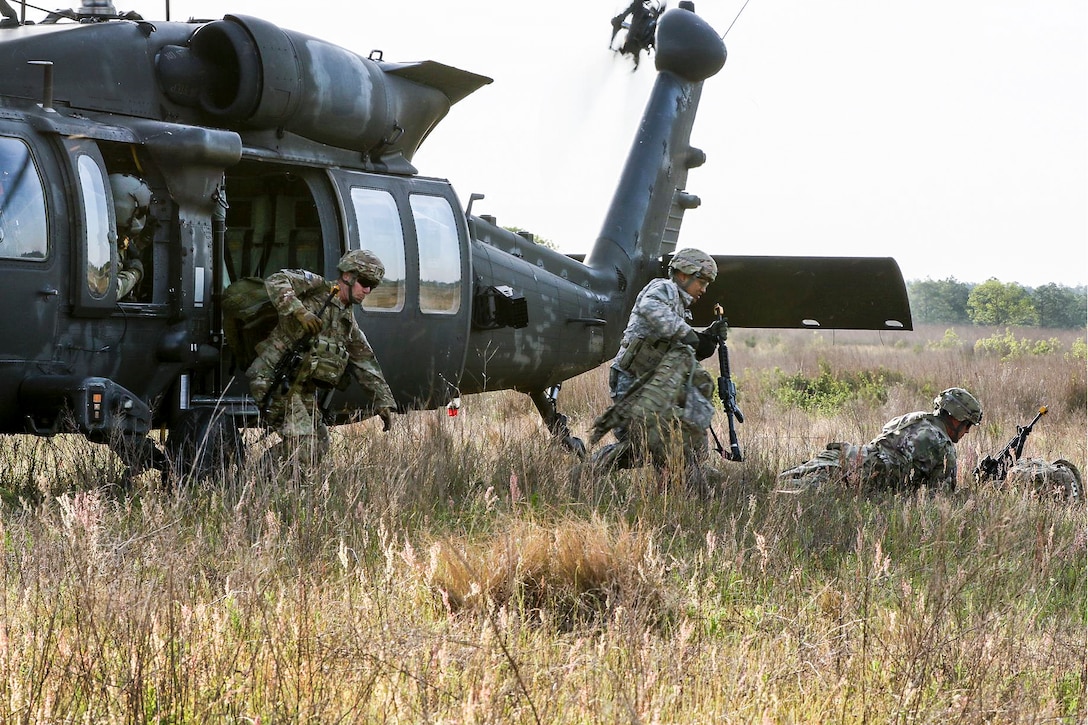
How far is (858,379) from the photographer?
18.0m

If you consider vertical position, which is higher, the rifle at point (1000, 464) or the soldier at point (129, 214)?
the soldier at point (129, 214)

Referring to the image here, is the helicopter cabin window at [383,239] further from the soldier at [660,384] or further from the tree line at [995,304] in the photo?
the tree line at [995,304]

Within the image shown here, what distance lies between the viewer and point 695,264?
737 centimetres

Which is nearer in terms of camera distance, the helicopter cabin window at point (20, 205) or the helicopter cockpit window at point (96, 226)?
the helicopter cabin window at point (20, 205)

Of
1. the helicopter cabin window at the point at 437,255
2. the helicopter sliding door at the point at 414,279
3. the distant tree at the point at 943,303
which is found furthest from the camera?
the distant tree at the point at 943,303

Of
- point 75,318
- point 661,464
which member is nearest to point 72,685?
point 75,318

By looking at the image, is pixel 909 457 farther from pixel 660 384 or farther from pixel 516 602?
pixel 516 602

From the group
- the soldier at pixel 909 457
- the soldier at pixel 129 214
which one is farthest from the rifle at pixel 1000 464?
the soldier at pixel 129 214

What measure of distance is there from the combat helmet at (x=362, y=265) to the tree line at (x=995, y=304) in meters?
28.4

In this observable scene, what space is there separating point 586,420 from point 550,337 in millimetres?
3407

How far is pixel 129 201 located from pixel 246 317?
836 mm

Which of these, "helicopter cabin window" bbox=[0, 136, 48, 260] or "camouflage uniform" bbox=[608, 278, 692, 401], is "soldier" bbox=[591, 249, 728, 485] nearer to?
"camouflage uniform" bbox=[608, 278, 692, 401]

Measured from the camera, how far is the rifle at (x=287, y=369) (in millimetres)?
6363

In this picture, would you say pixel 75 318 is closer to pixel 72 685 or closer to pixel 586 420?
pixel 72 685
